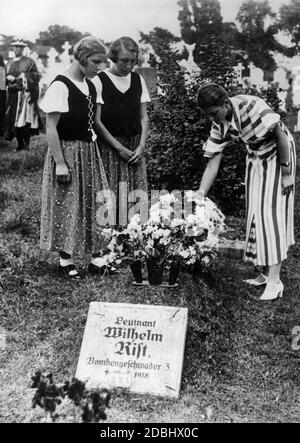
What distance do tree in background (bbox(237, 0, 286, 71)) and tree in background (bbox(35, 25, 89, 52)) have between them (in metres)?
4.90

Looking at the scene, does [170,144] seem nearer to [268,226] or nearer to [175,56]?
[175,56]

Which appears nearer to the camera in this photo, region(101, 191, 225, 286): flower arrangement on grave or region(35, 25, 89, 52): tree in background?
region(101, 191, 225, 286): flower arrangement on grave

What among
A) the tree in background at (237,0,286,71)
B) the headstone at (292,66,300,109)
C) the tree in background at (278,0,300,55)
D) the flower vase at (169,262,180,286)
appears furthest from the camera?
the tree in background at (237,0,286,71)

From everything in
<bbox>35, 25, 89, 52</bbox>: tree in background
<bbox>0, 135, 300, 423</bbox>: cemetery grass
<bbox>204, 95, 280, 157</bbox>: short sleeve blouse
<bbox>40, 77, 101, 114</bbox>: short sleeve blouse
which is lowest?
<bbox>0, 135, 300, 423</bbox>: cemetery grass

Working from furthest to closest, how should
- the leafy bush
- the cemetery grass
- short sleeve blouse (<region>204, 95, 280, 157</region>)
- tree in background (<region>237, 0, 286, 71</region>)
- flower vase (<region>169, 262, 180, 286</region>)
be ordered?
1. tree in background (<region>237, 0, 286, 71</region>)
2. the leafy bush
3. short sleeve blouse (<region>204, 95, 280, 157</region>)
4. flower vase (<region>169, 262, 180, 286</region>)
5. the cemetery grass

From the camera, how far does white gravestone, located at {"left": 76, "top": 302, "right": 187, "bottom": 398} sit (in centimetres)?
333

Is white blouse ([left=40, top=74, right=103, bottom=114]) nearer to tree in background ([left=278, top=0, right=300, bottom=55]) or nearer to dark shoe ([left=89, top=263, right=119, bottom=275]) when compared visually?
dark shoe ([left=89, top=263, right=119, bottom=275])

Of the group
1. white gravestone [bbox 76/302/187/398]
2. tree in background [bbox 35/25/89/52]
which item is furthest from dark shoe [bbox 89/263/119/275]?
tree in background [bbox 35/25/89/52]

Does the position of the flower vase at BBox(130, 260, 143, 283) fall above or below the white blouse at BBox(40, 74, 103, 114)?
below

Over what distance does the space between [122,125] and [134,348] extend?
1.99 m

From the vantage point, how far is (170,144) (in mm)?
6566

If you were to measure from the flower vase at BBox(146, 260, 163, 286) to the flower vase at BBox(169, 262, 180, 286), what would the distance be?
70 millimetres

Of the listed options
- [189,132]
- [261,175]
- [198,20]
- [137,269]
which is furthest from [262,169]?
[198,20]

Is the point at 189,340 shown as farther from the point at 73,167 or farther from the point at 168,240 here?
the point at 73,167
